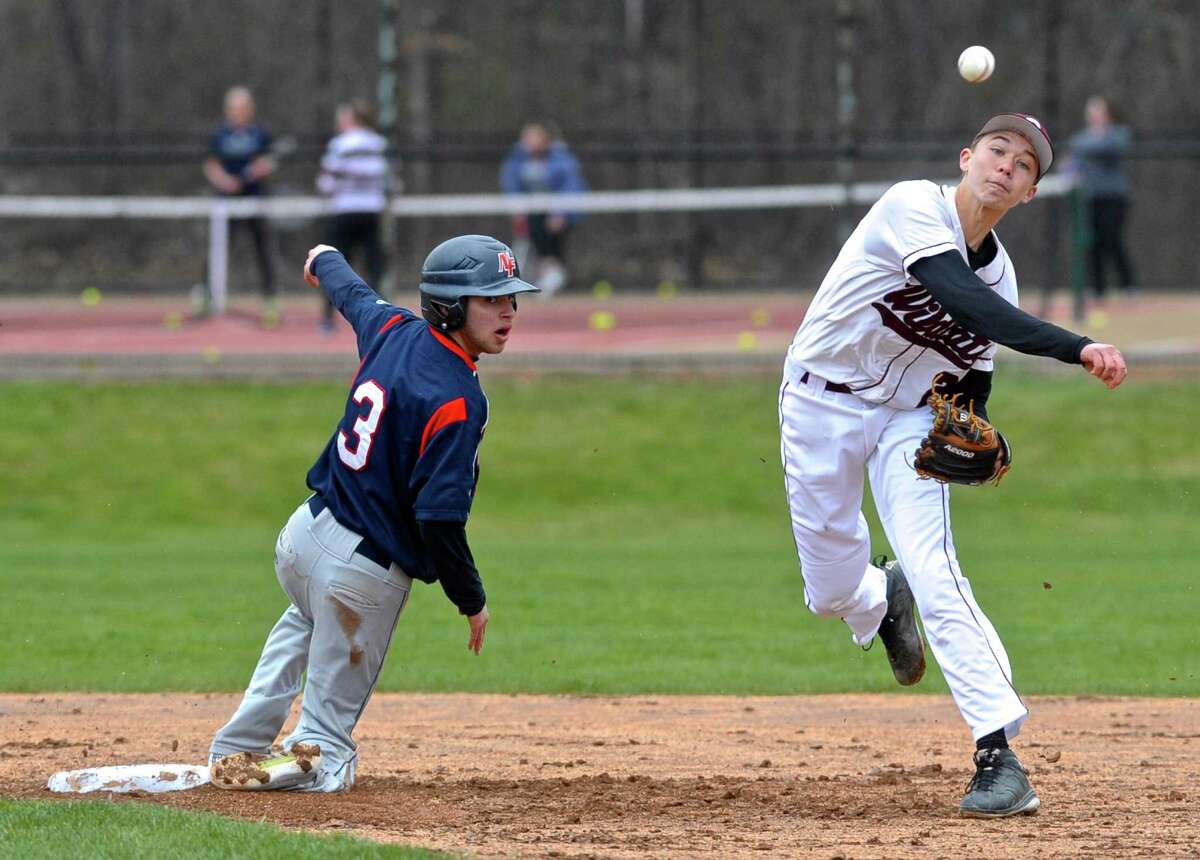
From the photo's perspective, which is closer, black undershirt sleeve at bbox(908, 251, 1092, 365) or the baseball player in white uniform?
black undershirt sleeve at bbox(908, 251, 1092, 365)

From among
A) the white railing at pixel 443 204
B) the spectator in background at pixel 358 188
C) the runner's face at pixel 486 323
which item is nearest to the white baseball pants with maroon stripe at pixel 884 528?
the runner's face at pixel 486 323

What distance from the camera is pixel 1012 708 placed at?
5910 millimetres

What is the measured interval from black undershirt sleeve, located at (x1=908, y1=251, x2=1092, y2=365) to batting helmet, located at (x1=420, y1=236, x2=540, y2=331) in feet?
4.06

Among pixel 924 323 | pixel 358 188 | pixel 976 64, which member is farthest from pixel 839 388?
pixel 358 188

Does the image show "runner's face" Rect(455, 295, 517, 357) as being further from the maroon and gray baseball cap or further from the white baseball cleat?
the maroon and gray baseball cap

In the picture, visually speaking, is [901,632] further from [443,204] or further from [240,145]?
[240,145]

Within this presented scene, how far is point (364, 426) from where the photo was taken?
5.95m

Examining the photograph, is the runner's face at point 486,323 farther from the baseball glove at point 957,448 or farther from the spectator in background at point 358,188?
the spectator in background at point 358,188

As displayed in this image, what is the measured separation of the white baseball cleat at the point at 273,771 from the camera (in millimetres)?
6172

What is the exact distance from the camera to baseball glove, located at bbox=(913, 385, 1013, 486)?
241 inches

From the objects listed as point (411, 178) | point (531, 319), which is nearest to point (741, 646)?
point (531, 319)

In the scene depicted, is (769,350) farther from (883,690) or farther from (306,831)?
(306,831)

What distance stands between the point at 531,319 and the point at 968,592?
13686mm

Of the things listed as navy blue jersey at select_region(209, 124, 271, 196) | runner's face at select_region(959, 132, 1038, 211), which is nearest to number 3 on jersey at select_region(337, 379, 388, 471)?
runner's face at select_region(959, 132, 1038, 211)
